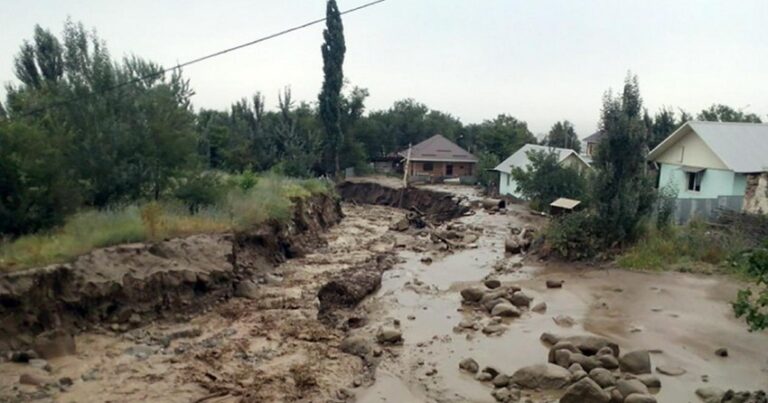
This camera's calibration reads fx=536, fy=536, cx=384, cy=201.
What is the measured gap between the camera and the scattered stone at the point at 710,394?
299 inches

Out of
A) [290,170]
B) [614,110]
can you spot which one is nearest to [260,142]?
[290,170]

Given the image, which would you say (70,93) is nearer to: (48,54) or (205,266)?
(205,266)

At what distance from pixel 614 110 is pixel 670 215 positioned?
160 inches

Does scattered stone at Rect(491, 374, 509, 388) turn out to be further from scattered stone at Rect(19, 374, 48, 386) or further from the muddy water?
scattered stone at Rect(19, 374, 48, 386)

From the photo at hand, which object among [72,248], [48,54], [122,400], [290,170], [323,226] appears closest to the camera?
[122,400]

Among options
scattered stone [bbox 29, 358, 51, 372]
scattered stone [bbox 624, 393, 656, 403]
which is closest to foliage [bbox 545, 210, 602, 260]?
scattered stone [bbox 624, 393, 656, 403]

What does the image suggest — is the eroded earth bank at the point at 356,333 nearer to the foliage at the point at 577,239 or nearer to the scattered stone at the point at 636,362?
the scattered stone at the point at 636,362

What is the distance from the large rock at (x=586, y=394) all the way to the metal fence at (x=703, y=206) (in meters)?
14.8

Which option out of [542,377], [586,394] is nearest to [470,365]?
[542,377]

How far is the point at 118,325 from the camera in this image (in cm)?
1095

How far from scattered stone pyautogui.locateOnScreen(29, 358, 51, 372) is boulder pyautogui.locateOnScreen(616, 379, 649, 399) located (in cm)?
898

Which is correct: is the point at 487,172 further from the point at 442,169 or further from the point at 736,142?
the point at 736,142

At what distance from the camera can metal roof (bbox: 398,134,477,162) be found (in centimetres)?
4450

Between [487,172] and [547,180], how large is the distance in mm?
11812
